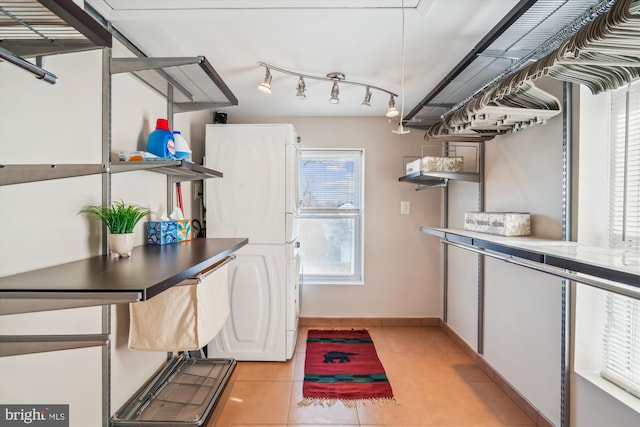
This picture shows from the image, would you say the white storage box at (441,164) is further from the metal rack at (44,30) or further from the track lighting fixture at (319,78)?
the metal rack at (44,30)

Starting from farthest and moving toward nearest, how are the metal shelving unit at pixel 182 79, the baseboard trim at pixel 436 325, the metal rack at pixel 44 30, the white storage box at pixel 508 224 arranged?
the baseboard trim at pixel 436 325 → the white storage box at pixel 508 224 → the metal shelving unit at pixel 182 79 → the metal rack at pixel 44 30

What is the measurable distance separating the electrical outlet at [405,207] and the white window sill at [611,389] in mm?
1799

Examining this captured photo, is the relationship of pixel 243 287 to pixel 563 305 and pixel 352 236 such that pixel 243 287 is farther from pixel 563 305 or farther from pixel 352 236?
pixel 563 305

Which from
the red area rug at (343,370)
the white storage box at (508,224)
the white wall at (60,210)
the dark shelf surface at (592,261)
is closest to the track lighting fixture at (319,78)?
the white wall at (60,210)

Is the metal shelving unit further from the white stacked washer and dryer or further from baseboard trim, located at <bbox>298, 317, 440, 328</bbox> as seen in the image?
baseboard trim, located at <bbox>298, 317, 440, 328</bbox>

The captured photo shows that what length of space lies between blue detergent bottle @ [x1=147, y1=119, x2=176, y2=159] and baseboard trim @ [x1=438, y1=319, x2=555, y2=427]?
7.85 feet

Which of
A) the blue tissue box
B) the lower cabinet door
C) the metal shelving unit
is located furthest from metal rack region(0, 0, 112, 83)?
the lower cabinet door

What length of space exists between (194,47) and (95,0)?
1.60 feet

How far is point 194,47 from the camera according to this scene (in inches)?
68.6

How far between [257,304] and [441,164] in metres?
1.72

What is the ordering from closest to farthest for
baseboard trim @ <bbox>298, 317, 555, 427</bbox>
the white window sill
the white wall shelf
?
the white wall shelf → the white window sill → baseboard trim @ <bbox>298, 317, 555, 427</bbox>

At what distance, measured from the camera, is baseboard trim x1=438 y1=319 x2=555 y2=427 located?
1.64 meters

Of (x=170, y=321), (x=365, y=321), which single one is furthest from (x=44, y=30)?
(x=365, y=321)

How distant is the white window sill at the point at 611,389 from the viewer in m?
1.17
